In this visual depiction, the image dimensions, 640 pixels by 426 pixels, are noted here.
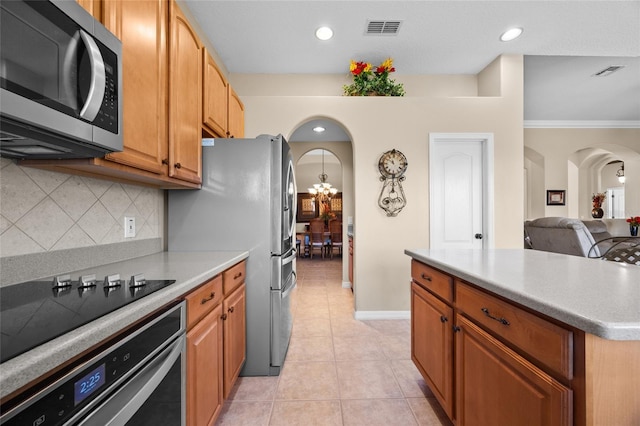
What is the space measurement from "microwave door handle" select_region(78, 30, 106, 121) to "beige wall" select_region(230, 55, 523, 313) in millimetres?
2383

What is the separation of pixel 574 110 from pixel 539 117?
0.51 metres

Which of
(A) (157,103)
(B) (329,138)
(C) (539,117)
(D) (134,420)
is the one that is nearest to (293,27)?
(A) (157,103)

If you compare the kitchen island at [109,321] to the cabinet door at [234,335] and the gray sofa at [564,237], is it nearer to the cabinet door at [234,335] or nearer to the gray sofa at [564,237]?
the cabinet door at [234,335]

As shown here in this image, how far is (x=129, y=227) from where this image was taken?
169 centimetres

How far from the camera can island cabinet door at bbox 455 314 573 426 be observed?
796 millimetres

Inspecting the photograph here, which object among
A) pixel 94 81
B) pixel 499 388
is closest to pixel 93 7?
pixel 94 81

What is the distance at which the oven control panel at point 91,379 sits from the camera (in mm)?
512

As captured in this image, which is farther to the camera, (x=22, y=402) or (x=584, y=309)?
(x=584, y=309)

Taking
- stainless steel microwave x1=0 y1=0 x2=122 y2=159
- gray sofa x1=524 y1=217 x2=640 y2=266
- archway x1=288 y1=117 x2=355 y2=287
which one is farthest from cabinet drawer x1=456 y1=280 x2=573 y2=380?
archway x1=288 y1=117 x2=355 y2=287

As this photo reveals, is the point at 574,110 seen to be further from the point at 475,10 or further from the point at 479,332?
the point at 479,332

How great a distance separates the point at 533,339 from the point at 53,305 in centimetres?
138

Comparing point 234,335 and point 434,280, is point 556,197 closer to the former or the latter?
point 434,280

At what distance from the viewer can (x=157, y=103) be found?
1.44m

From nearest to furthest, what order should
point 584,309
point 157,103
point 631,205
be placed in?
point 584,309
point 157,103
point 631,205
